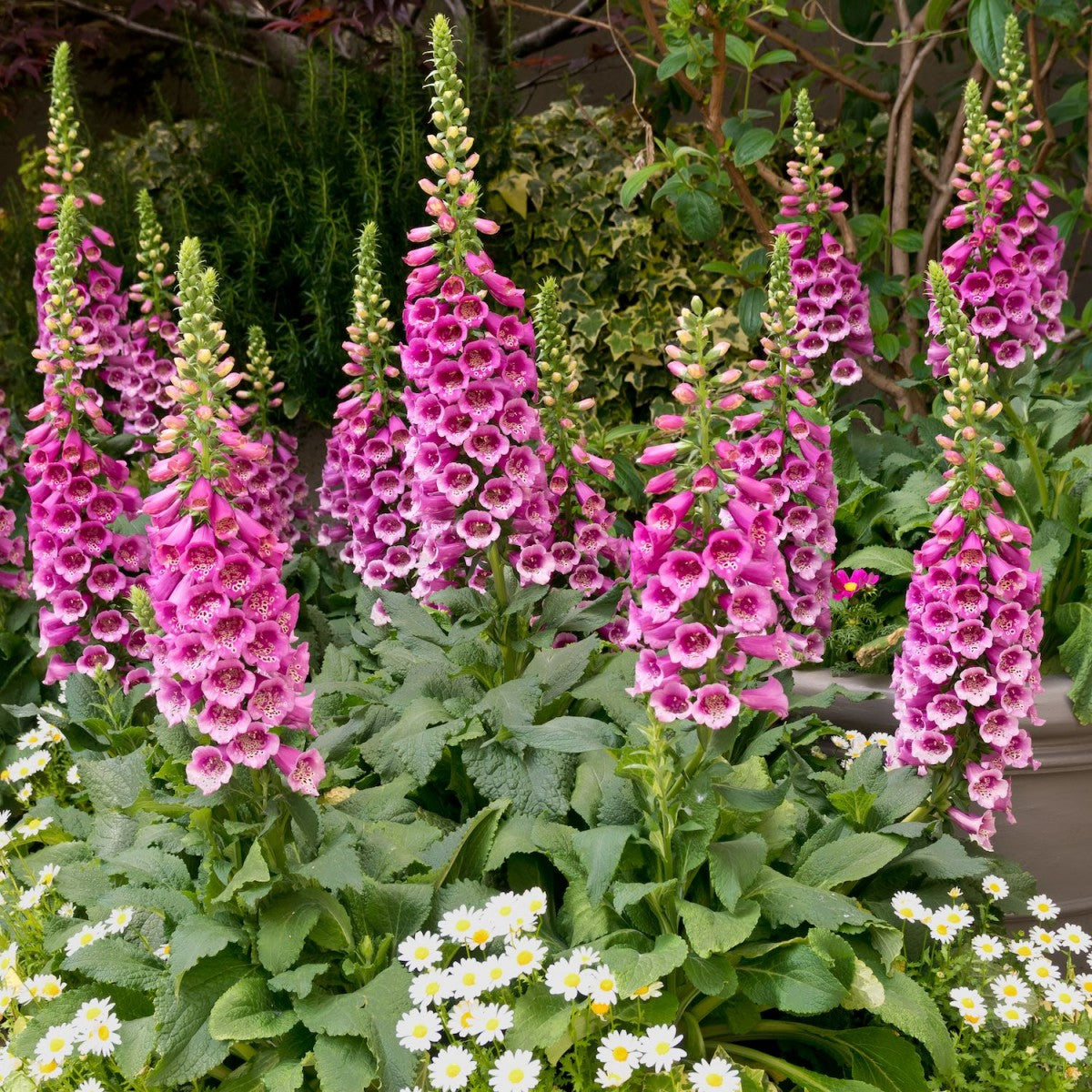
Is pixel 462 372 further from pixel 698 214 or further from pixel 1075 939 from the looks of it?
pixel 1075 939

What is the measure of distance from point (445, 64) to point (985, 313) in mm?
1573

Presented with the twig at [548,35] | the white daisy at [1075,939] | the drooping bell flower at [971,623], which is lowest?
the white daisy at [1075,939]

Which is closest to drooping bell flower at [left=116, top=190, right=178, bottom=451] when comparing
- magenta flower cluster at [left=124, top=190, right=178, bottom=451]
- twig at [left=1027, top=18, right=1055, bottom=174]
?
magenta flower cluster at [left=124, top=190, right=178, bottom=451]

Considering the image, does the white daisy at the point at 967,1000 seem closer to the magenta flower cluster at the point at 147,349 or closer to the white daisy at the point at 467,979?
the white daisy at the point at 467,979


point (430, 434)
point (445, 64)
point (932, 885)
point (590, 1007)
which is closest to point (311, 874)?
point (590, 1007)

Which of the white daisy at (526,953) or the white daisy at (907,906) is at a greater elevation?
the white daisy at (526,953)

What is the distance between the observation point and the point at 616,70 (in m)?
5.14

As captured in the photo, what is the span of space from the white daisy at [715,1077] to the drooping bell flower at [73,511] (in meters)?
1.67

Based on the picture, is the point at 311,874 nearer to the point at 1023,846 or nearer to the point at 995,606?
the point at 995,606

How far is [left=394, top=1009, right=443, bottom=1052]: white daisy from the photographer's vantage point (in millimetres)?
1645

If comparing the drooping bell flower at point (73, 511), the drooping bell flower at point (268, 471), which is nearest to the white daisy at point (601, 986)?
the drooping bell flower at point (73, 511)

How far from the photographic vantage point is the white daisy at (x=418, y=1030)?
1.64 metres

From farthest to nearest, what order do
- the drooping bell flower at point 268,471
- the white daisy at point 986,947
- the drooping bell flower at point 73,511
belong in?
the drooping bell flower at point 268,471 < the drooping bell flower at point 73,511 < the white daisy at point 986,947

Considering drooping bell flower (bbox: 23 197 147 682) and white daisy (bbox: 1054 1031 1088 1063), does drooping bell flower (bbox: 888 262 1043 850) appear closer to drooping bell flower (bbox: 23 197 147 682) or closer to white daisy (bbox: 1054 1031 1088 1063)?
white daisy (bbox: 1054 1031 1088 1063)
